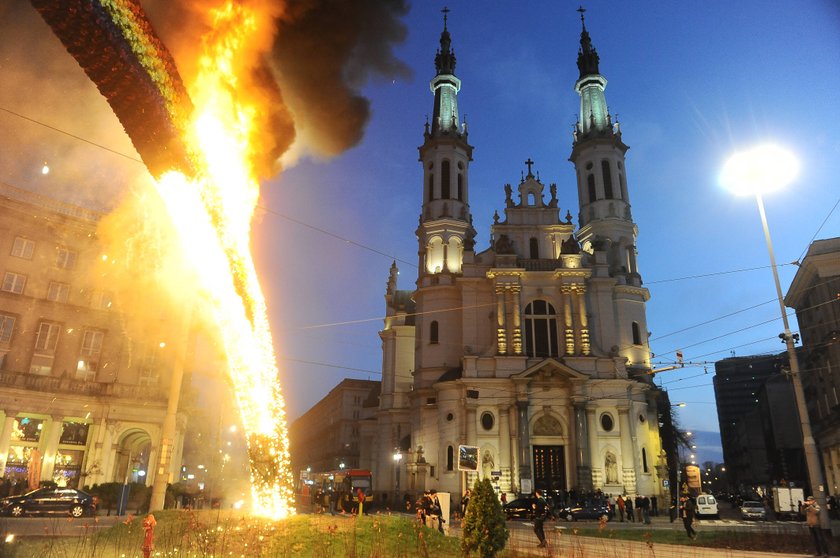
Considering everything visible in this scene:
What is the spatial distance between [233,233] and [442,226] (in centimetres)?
3959

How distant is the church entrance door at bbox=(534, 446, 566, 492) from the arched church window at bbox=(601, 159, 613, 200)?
25578mm

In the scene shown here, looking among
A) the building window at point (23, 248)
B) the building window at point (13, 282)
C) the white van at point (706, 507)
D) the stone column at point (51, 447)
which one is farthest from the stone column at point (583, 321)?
the building window at point (13, 282)

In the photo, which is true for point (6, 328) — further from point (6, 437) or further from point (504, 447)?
point (504, 447)

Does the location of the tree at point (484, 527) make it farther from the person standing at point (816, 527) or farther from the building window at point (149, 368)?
the building window at point (149, 368)

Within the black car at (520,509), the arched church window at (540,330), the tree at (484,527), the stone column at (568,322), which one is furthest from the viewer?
the arched church window at (540,330)

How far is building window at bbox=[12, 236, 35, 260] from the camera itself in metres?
36.7

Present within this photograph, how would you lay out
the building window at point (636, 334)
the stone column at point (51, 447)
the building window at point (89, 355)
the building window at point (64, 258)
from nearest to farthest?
the stone column at point (51, 447), the building window at point (64, 258), the building window at point (89, 355), the building window at point (636, 334)

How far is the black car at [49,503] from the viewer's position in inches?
1010

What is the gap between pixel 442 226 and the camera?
55375mm

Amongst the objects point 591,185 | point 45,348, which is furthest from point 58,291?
point 591,185

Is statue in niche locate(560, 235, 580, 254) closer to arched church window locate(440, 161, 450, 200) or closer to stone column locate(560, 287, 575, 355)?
stone column locate(560, 287, 575, 355)

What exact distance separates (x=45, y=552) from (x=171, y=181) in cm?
942

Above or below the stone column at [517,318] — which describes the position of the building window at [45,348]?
below

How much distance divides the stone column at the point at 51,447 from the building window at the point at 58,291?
317 inches
